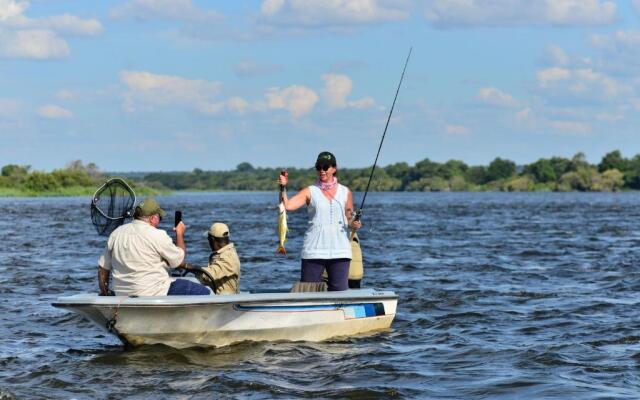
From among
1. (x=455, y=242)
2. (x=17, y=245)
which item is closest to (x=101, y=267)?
(x=17, y=245)

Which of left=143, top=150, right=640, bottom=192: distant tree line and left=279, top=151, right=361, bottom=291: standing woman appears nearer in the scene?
left=279, top=151, right=361, bottom=291: standing woman

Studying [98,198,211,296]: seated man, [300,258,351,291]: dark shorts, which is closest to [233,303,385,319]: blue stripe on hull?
[300,258,351,291]: dark shorts

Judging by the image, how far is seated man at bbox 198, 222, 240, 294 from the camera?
1153 cm

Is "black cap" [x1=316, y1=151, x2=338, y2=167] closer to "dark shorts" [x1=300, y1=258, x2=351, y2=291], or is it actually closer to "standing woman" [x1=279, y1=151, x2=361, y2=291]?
"standing woman" [x1=279, y1=151, x2=361, y2=291]

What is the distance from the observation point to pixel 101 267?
10898mm

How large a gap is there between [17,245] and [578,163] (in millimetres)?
150614

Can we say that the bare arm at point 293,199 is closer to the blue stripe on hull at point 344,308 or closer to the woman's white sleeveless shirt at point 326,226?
the woman's white sleeveless shirt at point 326,226

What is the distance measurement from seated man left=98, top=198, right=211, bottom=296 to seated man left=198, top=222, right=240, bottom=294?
2.16 ft

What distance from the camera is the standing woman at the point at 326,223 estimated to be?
11.2 metres

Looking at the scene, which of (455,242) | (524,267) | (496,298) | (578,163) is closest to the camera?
(496,298)

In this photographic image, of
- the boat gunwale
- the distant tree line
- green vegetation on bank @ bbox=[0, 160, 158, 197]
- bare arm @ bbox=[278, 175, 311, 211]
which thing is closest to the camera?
bare arm @ bbox=[278, 175, 311, 211]

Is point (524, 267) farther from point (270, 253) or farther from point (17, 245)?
point (17, 245)

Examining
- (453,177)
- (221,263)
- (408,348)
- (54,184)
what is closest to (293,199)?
(221,263)

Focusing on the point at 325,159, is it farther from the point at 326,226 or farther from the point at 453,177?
the point at 453,177
